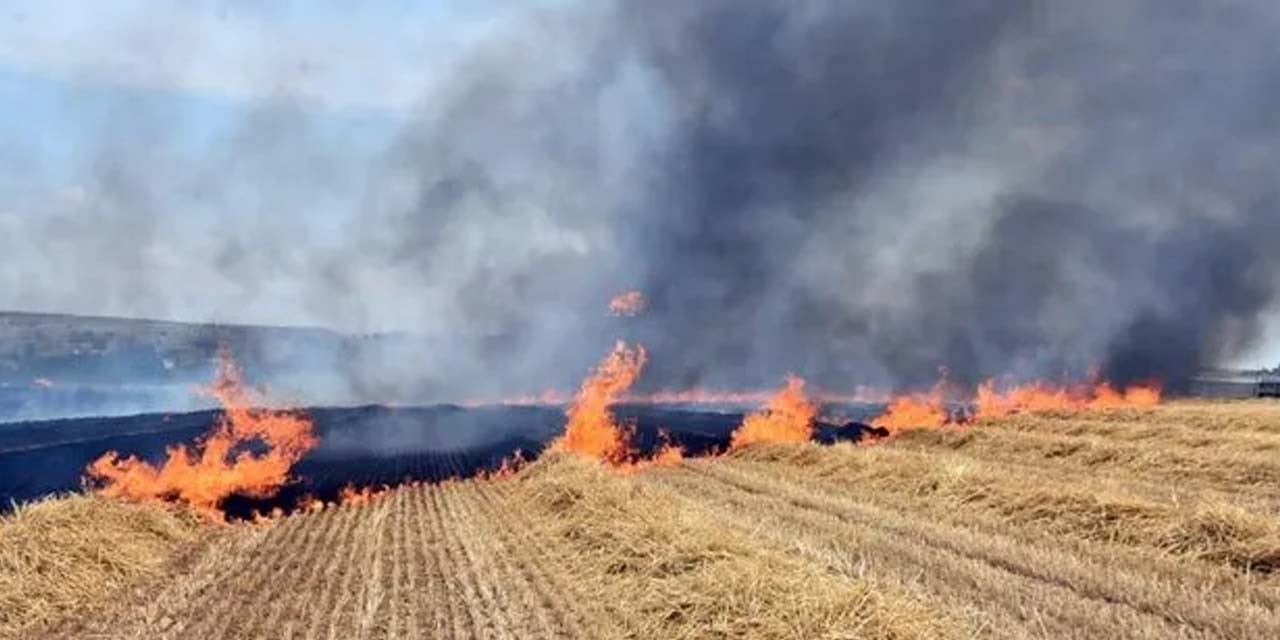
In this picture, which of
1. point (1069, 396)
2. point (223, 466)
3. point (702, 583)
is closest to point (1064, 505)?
point (702, 583)

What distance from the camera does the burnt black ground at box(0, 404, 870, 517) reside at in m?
29.6

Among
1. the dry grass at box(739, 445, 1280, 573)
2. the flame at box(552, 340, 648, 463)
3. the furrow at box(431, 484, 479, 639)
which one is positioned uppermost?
the flame at box(552, 340, 648, 463)

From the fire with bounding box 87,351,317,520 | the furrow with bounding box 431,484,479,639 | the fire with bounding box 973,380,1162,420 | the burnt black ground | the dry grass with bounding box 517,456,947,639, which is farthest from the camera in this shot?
the fire with bounding box 973,380,1162,420

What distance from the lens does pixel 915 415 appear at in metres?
35.4

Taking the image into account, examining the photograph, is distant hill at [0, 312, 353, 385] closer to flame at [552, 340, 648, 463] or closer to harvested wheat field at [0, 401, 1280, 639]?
flame at [552, 340, 648, 463]

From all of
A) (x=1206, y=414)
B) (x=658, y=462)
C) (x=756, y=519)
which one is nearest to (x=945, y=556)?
(x=756, y=519)

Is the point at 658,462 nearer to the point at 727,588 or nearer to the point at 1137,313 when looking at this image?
the point at 727,588

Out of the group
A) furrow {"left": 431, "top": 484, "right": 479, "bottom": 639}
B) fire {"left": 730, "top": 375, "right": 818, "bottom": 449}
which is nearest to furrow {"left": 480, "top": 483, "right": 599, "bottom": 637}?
furrow {"left": 431, "top": 484, "right": 479, "bottom": 639}

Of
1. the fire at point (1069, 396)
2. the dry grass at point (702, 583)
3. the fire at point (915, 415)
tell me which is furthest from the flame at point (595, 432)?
the fire at point (1069, 396)

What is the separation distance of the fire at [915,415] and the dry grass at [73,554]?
2211 centimetres

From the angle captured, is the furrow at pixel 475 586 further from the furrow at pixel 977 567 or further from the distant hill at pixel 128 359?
the distant hill at pixel 128 359

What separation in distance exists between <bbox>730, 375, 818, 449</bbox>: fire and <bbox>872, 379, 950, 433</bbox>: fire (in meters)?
2.66

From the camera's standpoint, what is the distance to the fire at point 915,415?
107 feet

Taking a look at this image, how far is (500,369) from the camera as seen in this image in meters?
64.8
